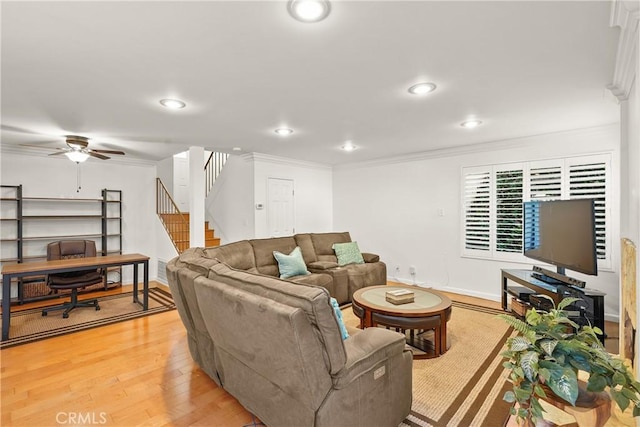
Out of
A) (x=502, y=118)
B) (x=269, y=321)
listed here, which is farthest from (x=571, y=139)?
(x=269, y=321)

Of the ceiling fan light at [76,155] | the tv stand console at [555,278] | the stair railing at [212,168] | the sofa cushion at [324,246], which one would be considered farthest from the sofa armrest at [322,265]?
the ceiling fan light at [76,155]

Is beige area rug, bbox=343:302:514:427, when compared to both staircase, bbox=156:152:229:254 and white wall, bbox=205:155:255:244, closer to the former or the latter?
white wall, bbox=205:155:255:244

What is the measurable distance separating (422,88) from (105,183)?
5.66 metres

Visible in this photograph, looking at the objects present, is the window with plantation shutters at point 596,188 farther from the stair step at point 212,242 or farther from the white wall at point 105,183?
the white wall at point 105,183

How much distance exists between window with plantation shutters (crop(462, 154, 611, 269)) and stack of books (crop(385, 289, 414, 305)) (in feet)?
6.60

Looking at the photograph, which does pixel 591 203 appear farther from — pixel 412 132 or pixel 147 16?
pixel 147 16

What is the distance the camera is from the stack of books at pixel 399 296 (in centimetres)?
296

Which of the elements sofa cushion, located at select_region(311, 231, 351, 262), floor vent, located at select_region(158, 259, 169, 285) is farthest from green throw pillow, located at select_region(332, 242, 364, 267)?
floor vent, located at select_region(158, 259, 169, 285)

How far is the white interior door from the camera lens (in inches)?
223

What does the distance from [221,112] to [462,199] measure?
3.83 metres

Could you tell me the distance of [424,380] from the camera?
8.02ft

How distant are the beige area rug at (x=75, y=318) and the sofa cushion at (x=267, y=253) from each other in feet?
4.57

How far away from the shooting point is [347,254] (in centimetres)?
499

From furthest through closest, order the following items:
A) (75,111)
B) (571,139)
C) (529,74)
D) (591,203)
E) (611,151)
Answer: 1. (571,139)
2. (611,151)
3. (75,111)
4. (591,203)
5. (529,74)
